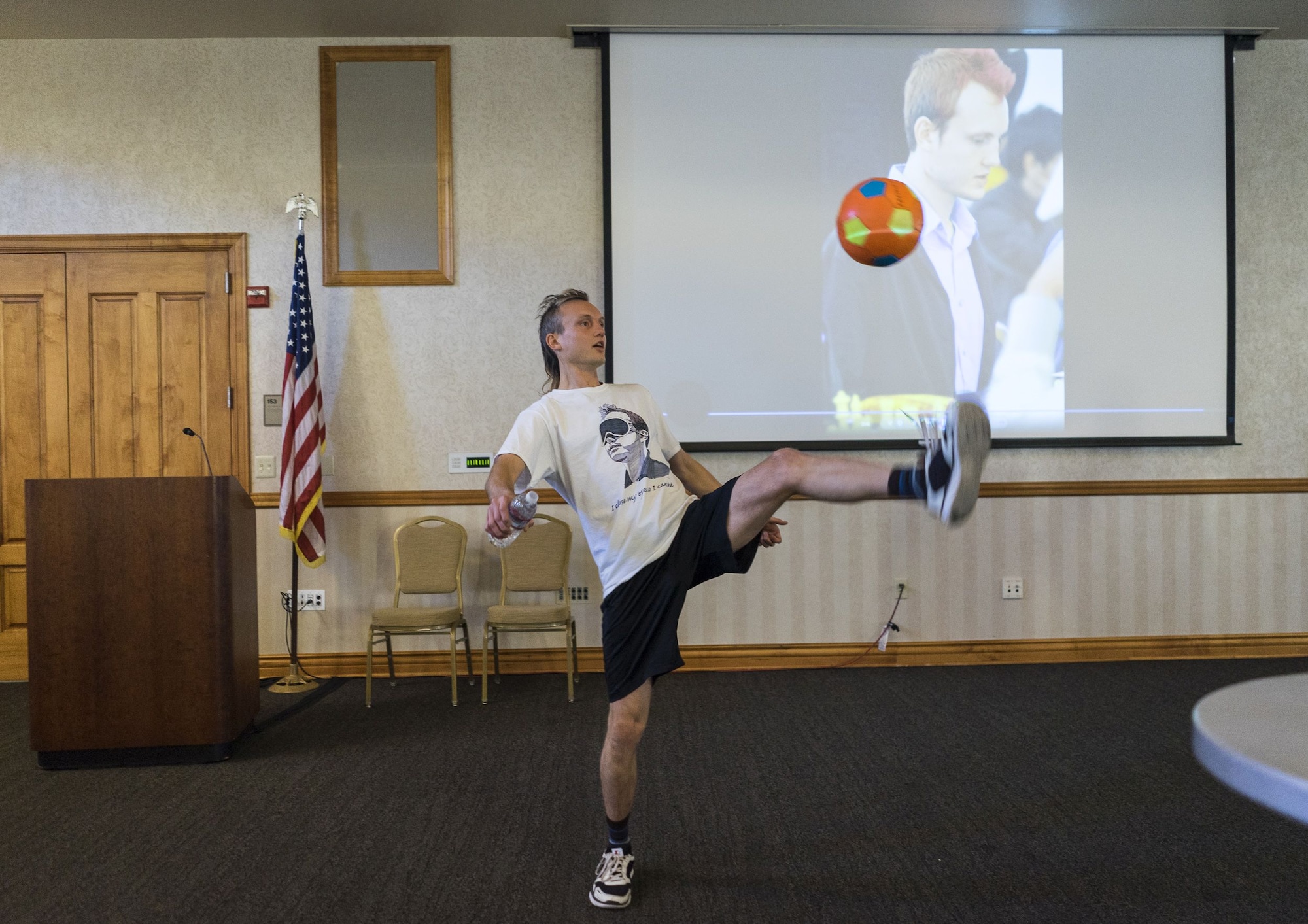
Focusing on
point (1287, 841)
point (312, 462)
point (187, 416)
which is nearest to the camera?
point (1287, 841)

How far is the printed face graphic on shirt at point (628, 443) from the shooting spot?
252cm

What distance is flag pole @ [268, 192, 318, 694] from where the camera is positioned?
15.7ft

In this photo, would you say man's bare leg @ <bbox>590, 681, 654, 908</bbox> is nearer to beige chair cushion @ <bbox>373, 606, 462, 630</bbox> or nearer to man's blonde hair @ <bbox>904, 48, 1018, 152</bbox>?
beige chair cushion @ <bbox>373, 606, 462, 630</bbox>

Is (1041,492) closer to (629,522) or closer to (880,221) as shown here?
(880,221)

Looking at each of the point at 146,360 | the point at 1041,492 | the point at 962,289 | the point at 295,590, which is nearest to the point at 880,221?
the point at 962,289

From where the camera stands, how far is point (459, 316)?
5.12 meters

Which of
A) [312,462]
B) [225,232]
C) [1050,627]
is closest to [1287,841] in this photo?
[1050,627]

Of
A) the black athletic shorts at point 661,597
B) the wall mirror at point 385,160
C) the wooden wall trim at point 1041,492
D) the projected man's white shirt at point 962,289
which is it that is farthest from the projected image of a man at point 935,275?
the black athletic shorts at point 661,597

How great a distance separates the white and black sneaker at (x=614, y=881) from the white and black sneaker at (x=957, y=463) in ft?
3.98

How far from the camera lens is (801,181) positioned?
5102 mm

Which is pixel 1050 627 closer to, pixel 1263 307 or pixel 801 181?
pixel 1263 307

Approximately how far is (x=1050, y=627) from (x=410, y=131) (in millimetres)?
4495

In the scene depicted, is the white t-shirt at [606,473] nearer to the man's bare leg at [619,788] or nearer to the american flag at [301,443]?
the man's bare leg at [619,788]

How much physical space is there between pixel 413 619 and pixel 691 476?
225 centimetres
